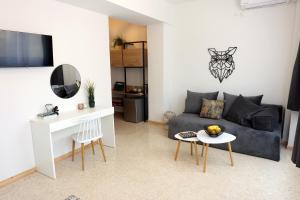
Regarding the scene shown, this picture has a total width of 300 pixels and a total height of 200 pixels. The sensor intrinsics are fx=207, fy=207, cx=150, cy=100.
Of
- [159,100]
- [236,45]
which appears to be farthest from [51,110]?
[236,45]

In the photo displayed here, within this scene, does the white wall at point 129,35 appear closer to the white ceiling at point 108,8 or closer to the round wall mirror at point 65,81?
the white ceiling at point 108,8

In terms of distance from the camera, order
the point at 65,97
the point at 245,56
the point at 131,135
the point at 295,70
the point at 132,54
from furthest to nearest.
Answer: the point at 132,54 → the point at 131,135 → the point at 245,56 → the point at 65,97 → the point at 295,70

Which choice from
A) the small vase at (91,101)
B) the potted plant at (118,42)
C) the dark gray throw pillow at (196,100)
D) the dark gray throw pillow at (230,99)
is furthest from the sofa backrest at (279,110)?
the potted plant at (118,42)

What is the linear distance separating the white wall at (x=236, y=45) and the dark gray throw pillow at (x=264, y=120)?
2.50ft

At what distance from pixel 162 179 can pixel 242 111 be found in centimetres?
186

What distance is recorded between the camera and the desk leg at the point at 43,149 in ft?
8.60

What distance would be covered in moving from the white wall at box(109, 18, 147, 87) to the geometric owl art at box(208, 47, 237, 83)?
188 centimetres

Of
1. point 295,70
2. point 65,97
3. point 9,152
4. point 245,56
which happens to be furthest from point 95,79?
point 295,70

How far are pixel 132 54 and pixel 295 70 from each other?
3373 mm

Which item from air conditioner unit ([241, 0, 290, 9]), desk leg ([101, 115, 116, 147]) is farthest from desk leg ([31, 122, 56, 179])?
air conditioner unit ([241, 0, 290, 9])

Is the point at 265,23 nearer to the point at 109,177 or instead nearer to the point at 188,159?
the point at 188,159

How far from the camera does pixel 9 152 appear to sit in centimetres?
260

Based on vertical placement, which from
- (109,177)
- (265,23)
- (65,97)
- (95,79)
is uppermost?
(265,23)

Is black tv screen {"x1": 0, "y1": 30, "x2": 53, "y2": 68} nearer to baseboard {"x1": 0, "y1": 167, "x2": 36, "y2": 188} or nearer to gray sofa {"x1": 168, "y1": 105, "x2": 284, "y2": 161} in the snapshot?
baseboard {"x1": 0, "y1": 167, "x2": 36, "y2": 188}
